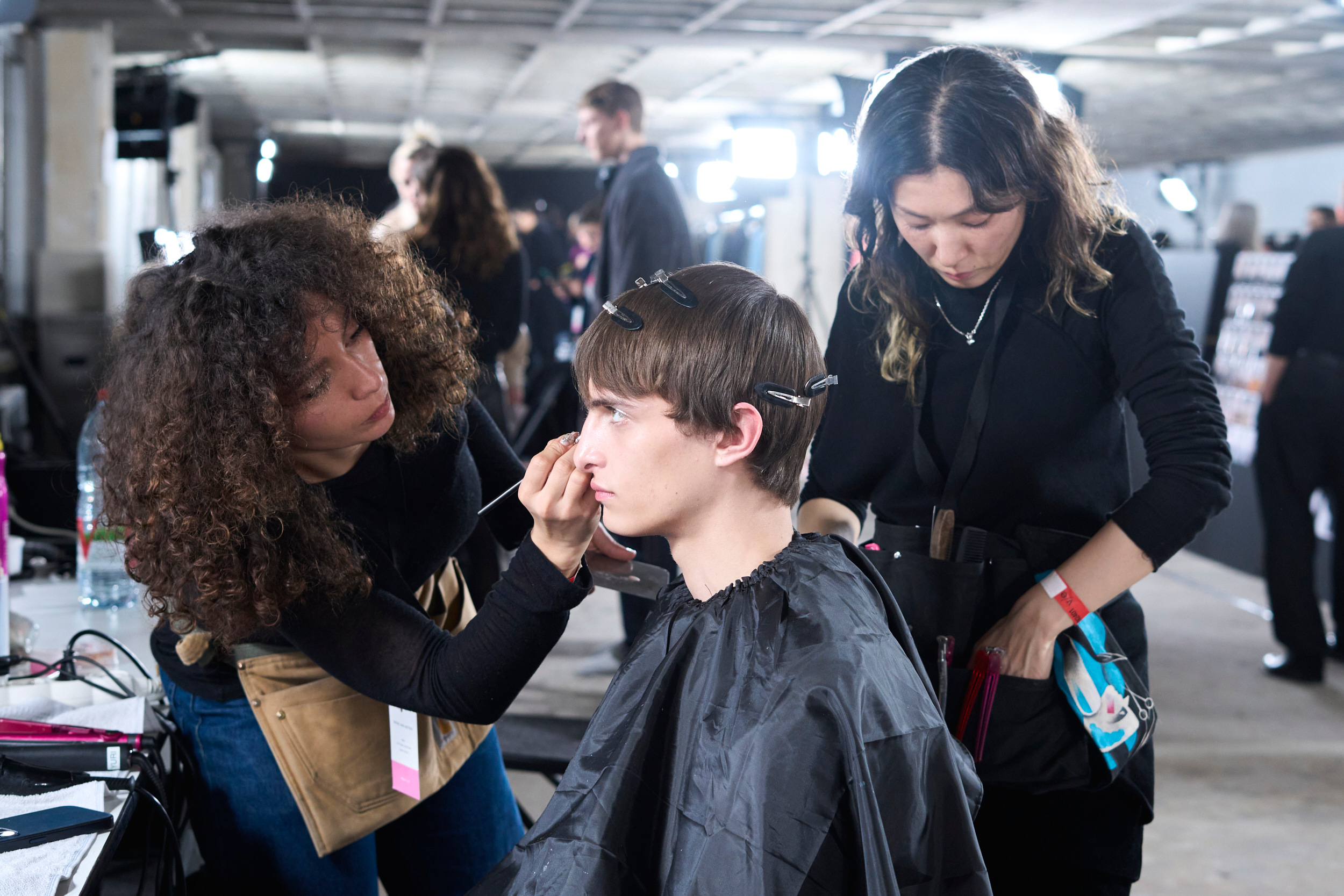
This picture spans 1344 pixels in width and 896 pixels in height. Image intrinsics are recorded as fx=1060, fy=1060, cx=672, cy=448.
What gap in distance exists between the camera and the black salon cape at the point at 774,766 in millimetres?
867

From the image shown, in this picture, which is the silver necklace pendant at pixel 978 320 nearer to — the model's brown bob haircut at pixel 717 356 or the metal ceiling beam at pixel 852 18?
the model's brown bob haircut at pixel 717 356

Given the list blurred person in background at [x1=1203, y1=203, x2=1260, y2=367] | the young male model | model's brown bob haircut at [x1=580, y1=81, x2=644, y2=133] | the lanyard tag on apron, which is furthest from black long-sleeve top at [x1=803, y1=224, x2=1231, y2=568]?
blurred person in background at [x1=1203, y1=203, x2=1260, y2=367]

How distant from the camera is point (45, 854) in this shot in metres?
0.94

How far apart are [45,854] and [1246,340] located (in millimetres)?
5136

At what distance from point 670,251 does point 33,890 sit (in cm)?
242

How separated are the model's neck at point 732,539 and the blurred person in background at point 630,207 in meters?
1.66

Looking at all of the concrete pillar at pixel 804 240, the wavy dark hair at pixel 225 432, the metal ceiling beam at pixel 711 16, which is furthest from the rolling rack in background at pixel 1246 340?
the wavy dark hair at pixel 225 432

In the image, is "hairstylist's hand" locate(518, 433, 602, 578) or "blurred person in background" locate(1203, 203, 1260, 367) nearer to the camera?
"hairstylist's hand" locate(518, 433, 602, 578)

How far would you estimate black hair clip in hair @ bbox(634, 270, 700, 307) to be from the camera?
987 millimetres

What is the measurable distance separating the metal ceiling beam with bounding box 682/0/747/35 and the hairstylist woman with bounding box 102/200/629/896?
5.51 m

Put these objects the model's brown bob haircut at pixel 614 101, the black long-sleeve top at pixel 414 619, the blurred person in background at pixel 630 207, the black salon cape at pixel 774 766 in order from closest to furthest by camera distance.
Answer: the black salon cape at pixel 774 766 < the black long-sleeve top at pixel 414 619 < the blurred person in background at pixel 630 207 < the model's brown bob haircut at pixel 614 101

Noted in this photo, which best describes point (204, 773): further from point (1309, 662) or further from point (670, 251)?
point (1309, 662)

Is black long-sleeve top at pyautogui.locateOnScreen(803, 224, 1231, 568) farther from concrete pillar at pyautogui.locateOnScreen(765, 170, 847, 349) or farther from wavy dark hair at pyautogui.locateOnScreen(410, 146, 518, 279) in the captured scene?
concrete pillar at pyautogui.locateOnScreen(765, 170, 847, 349)

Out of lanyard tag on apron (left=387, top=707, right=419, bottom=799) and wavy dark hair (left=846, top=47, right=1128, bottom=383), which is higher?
wavy dark hair (left=846, top=47, right=1128, bottom=383)
